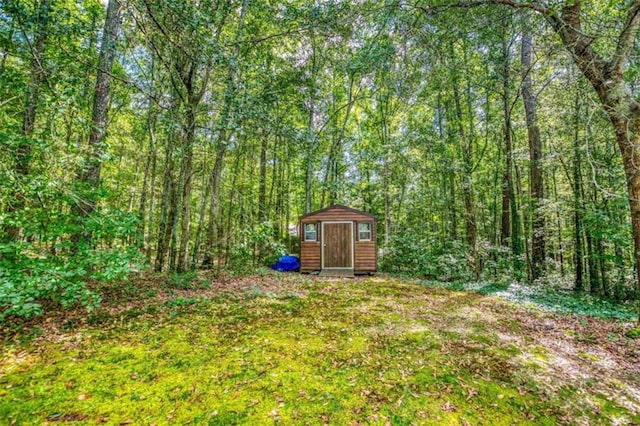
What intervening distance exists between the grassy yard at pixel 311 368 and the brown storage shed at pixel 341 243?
220 inches

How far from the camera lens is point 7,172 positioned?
2.92 metres

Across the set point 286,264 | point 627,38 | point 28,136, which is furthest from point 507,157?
point 28,136

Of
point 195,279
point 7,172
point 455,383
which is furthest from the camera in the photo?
point 195,279

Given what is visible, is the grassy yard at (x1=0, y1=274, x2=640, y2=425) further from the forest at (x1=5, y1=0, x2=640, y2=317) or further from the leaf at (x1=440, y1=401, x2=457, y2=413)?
the forest at (x1=5, y1=0, x2=640, y2=317)

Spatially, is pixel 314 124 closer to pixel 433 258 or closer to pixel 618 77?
pixel 433 258

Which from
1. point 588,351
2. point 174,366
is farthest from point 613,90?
point 174,366

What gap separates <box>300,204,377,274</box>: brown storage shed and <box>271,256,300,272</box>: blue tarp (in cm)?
68

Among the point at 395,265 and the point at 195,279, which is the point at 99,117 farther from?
the point at 395,265

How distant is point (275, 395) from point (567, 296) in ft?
25.3

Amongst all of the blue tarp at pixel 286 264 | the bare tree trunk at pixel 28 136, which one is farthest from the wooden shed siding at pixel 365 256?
the bare tree trunk at pixel 28 136

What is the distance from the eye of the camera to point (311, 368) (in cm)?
283

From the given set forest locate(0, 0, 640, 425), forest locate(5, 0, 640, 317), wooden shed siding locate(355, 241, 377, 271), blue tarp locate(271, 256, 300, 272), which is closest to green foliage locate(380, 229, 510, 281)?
forest locate(5, 0, 640, 317)

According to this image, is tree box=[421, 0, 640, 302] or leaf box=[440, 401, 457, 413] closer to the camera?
leaf box=[440, 401, 457, 413]

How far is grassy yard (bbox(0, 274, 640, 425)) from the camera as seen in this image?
216cm
